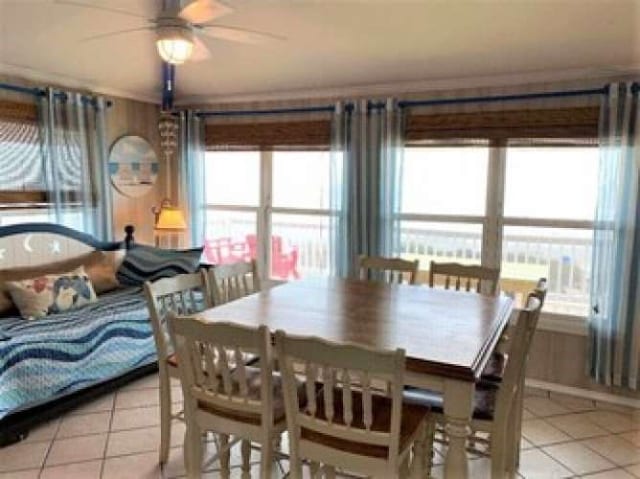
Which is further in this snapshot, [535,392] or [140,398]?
[535,392]

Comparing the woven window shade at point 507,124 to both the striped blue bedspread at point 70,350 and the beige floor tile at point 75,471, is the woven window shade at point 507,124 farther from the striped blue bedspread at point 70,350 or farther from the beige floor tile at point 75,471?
the beige floor tile at point 75,471

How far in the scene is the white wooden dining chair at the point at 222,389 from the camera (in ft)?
6.04

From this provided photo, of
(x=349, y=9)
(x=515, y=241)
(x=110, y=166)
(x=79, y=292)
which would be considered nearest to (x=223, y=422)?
(x=79, y=292)

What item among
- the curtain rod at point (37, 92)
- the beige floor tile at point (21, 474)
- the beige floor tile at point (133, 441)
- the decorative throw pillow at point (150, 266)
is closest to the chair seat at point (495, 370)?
the beige floor tile at point (133, 441)

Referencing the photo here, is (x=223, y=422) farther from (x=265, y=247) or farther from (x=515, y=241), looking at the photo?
(x=265, y=247)

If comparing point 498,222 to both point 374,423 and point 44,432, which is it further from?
point 44,432

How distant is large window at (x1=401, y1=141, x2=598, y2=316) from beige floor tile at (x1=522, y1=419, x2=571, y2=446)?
0.89m

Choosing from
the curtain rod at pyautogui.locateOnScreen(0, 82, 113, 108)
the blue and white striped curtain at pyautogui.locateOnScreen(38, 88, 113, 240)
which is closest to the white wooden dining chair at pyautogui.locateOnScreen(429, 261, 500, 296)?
the blue and white striped curtain at pyautogui.locateOnScreen(38, 88, 113, 240)

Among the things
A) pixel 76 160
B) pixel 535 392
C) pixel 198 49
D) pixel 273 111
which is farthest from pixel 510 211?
pixel 76 160

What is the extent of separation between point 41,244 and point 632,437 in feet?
13.8

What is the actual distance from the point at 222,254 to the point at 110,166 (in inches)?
51.8

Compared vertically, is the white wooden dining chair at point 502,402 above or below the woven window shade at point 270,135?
below

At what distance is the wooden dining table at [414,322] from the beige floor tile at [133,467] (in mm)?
864

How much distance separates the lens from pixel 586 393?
361 cm
